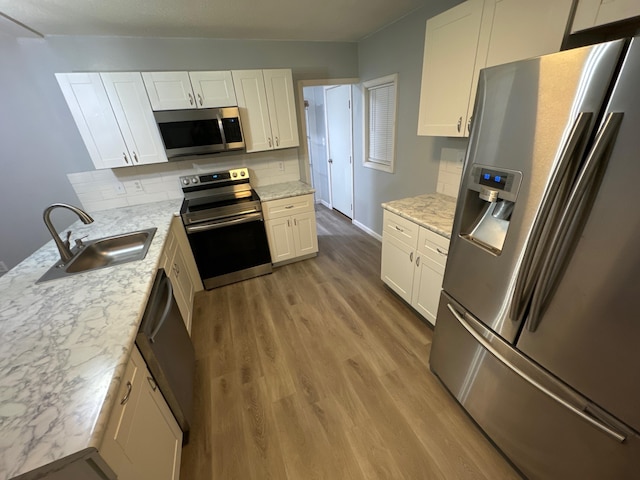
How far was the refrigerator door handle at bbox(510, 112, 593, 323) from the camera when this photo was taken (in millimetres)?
757

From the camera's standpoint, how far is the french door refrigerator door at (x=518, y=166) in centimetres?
76

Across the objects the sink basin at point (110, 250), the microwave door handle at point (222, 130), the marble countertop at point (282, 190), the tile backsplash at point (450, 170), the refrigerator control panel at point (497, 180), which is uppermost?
the microwave door handle at point (222, 130)

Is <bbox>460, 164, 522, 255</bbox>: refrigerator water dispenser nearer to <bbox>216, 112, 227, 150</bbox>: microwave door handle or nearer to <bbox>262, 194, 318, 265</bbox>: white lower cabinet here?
<bbox>262, 194, 318, 265</bbox>: white lower cabinet

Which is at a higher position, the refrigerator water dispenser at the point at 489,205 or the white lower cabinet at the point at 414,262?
the refrigerator water dispenser at the point at 489,205

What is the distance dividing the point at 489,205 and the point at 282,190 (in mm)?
2113

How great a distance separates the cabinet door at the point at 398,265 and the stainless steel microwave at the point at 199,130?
1.81 m

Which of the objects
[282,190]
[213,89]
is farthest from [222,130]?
[282,190]

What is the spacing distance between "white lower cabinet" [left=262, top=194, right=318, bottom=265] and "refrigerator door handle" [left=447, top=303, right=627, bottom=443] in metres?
1.84

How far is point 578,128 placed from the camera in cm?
75

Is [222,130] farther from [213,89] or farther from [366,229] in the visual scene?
[366,229]

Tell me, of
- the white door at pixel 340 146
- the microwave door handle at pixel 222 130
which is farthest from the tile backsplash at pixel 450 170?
the microwave door handle at pixel 222 130

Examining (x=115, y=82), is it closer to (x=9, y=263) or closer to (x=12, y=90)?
(x=12, y=90)

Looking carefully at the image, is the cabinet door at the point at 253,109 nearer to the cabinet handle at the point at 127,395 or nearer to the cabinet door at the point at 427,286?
the cabinet door at the point at 427,286

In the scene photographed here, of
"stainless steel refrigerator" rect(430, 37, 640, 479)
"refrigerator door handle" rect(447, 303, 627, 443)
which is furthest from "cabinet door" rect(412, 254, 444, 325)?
"stainless steel refrigerator" rect(430, 37, 640, 479)
